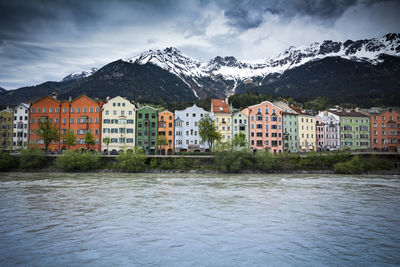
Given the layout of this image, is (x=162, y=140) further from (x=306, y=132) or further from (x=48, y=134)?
(x=306, y=132)

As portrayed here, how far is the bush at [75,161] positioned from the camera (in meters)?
57.5

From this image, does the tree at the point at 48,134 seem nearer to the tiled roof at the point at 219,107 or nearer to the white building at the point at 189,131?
the white building at the point at 189,131

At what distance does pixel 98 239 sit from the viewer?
1627 centimetres

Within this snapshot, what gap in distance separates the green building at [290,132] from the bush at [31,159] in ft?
201

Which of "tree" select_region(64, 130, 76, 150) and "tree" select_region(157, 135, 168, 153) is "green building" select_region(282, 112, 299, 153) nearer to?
"tree" select_region(157, 135, 168, 153)

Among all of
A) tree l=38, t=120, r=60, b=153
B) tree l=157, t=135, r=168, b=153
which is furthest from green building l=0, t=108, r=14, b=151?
tree l=157, t=135, r=168, b=153

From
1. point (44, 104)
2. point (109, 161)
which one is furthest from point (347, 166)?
point (44, 104)

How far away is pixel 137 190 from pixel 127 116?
4772 centimetres

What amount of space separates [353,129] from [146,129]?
2545 inches

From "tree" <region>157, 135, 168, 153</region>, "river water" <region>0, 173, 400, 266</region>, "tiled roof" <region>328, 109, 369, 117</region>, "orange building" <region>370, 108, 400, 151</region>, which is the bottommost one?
"river water" <region>0, 173, 400, 266</region>

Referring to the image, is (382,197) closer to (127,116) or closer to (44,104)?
(127,116)

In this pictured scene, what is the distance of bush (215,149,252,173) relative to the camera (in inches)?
2248

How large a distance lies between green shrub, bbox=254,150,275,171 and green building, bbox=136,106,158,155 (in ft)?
99.8

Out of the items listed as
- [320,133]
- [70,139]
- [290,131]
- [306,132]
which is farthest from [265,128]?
[70,139]
